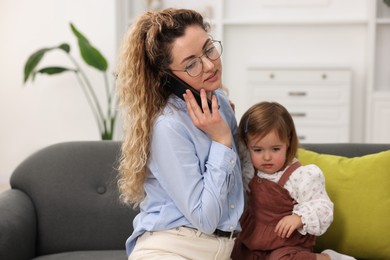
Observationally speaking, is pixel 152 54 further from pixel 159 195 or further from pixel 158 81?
pixel 159 195

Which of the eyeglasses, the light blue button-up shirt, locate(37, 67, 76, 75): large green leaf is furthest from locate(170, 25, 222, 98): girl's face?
locate(37, 67, 76, 75): large green leaf

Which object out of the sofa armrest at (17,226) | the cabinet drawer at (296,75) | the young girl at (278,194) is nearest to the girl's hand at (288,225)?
the young girl at (278,194)

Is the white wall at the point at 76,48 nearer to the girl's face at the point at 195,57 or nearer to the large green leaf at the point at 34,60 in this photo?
the large green leaf at the point at 34,60

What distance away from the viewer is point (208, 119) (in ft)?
6.25

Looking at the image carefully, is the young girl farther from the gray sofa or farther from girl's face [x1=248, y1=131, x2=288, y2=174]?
the gray sofa

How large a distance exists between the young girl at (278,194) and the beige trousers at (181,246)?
0.23 meters

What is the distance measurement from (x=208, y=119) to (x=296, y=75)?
376 centimetres

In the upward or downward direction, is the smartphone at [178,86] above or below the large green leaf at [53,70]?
above

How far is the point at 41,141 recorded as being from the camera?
18.7ft

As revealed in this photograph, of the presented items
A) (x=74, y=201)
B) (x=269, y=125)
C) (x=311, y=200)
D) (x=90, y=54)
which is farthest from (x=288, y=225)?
(x=90, y=54)

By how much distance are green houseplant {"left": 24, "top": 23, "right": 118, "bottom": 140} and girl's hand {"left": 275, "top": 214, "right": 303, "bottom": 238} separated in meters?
3.29

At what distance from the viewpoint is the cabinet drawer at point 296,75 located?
216 inches

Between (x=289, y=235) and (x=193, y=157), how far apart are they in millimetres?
446

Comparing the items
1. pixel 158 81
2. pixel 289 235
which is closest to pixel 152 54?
pixel 158 81
